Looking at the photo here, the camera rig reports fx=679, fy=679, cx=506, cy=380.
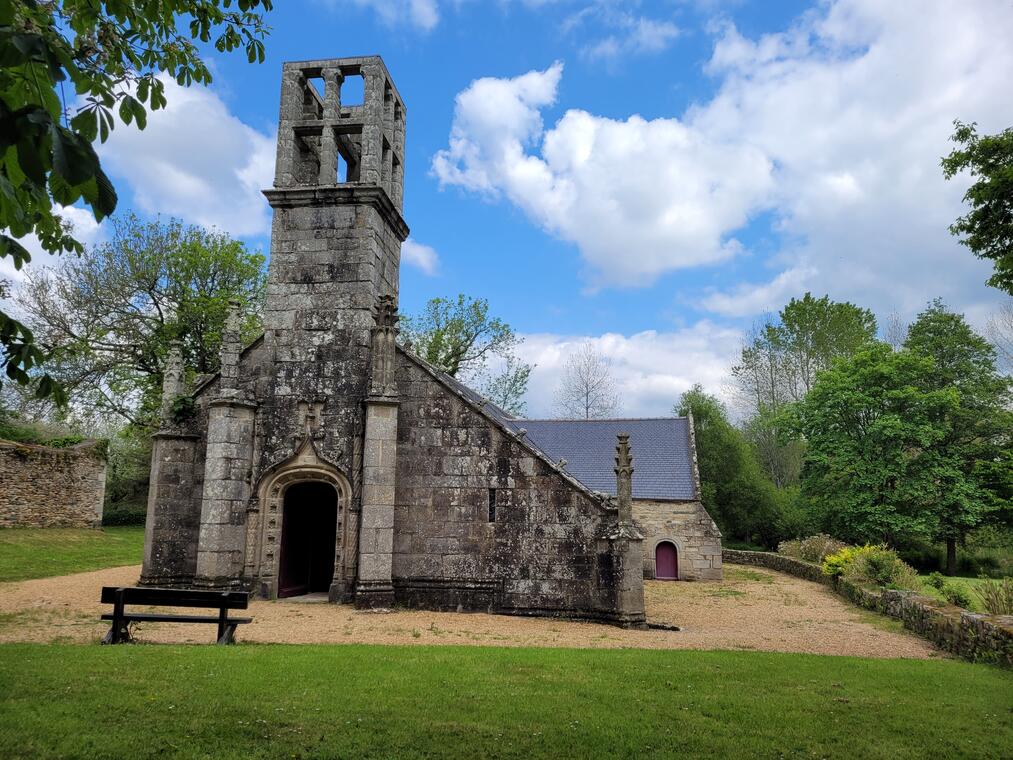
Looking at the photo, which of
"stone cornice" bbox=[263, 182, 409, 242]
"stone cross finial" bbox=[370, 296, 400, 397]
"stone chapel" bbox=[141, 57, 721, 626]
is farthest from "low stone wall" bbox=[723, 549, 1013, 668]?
"stone cornice" bbox=[263, 182, 409, 242]

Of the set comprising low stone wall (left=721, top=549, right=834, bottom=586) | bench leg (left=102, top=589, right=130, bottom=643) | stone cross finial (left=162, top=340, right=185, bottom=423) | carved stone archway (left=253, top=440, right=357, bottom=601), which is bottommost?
low stone wall (left=721, top=549, right=834, bottom=586)

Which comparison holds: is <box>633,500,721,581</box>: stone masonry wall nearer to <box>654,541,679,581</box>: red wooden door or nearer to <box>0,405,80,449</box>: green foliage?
<box>654,541,679,581</box>: red wooden door

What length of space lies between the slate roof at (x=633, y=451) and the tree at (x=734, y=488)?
6.29 m

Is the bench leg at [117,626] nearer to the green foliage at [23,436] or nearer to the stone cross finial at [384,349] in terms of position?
the stone cross finial at [384,349]

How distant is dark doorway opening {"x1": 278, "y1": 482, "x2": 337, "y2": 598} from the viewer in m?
13.3

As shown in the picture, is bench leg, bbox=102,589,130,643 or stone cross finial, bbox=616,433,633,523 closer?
bench leg, bbox=102,589,130,643

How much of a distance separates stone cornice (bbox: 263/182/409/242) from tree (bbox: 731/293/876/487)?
102ft

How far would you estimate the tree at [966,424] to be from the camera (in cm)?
2402

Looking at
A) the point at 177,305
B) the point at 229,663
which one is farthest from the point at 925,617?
the point at 177,305

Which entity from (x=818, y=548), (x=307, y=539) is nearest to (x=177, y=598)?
(x=307, y=539)

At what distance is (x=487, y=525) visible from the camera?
12.5 m

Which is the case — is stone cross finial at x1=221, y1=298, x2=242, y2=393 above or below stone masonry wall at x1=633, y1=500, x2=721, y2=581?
above

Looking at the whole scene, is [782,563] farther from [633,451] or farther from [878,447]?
[633,451]

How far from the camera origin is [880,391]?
25938 millimetres
